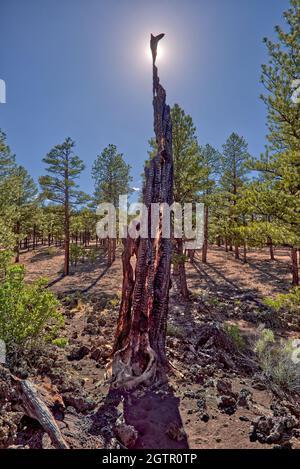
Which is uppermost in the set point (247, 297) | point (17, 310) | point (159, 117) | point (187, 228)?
point (159, 117)

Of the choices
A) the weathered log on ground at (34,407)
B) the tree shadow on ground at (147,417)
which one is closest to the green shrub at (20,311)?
the weathered log on ground at (34,407)

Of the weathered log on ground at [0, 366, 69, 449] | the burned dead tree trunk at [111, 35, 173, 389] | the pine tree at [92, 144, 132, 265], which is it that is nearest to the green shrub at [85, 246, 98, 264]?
the pine tree at [92, 144, 132, 265]

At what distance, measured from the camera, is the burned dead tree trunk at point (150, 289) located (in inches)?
244

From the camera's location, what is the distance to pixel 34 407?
12.5 feet

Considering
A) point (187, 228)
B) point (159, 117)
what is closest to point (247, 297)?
point (187, 228)

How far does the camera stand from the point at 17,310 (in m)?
5.90

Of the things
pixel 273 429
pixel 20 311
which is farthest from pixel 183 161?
pixel 273 429

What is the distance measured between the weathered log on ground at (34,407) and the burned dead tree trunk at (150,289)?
2.19 metres

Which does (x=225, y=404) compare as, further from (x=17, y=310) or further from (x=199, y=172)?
(x=199, y=172)

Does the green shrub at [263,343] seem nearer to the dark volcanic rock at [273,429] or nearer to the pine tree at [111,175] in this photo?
the dark volcanic rock at [273,429]

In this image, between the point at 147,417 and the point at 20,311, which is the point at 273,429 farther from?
the point at 20,311

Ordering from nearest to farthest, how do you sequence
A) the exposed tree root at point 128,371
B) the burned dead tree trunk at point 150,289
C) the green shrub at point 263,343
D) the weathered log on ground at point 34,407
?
1. the weathered log on ground at point 34,407
2. the exposed tree root at point 128,371
3. the burned dead tree trunk at point 150,289
4. the green shrub at point 263,343
